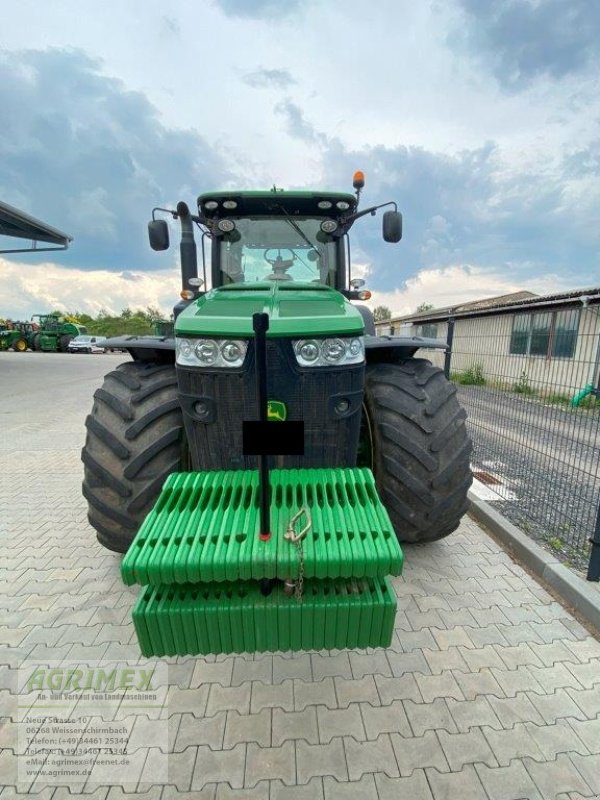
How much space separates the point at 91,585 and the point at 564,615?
2.88 meters

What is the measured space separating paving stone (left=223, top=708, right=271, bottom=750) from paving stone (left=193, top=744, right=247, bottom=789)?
34 mm

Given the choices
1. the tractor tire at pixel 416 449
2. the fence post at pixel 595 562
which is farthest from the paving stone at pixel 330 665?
the fence post at pixel 595 562

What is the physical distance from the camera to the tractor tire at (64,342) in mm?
28719

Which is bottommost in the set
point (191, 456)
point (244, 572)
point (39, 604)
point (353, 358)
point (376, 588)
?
point (39, 604)

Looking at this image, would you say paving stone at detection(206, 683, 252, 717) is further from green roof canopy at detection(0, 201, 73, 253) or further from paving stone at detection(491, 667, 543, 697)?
green roof canopy at detection(0, 201, 73, 253)

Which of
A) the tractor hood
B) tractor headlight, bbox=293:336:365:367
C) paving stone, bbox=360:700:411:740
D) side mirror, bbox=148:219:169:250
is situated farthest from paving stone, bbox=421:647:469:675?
side mirror, bbox=148:219:169:250

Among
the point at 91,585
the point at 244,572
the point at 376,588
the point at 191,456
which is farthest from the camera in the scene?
the point at 91,585

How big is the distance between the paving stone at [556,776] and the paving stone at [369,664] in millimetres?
639

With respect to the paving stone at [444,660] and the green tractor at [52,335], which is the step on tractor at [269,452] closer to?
the paving stone at [444,660]

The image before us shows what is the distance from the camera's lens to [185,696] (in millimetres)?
1940

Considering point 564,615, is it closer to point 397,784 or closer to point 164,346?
point 397,784

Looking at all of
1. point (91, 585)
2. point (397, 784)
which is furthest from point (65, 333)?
point (397, 784)

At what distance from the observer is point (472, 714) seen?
1.86m

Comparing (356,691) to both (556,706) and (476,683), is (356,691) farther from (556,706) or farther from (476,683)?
(556,706)
